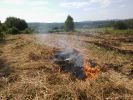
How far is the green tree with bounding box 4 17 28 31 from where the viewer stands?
45.5 meters

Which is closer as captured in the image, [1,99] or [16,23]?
[1,99]

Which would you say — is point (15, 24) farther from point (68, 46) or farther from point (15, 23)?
point (68, 46)

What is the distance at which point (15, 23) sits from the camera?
151 ft

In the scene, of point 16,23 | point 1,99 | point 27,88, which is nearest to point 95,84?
point 27,88

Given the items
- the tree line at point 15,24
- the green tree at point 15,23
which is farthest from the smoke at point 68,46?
the green tree at point 15,23

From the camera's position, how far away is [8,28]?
143 feet

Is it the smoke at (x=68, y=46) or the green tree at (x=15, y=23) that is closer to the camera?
the smoke at (x=68, y=46)

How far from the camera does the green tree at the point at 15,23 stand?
149 feet

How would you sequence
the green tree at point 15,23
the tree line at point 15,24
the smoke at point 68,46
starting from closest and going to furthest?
1. the smoke at point 68,46
2. the tree line at point 15,24
3. the green tree at point 15,23

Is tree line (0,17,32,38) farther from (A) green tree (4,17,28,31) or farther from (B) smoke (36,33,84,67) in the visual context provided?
(B) smoke (36,33,84,67)

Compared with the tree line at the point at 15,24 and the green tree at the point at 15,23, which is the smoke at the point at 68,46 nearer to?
the tree line at the point at 15,24

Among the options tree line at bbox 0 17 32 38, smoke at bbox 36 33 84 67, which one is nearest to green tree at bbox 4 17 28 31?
tree line at bbox 0 17 32 38

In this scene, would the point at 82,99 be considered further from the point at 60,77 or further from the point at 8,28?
the point at 8,28

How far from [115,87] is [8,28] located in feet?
126
